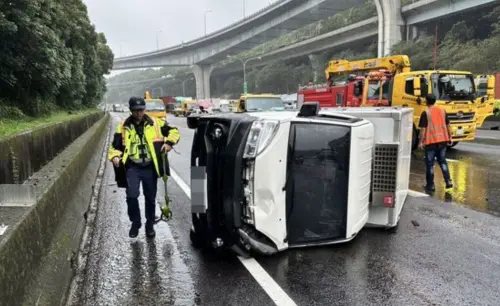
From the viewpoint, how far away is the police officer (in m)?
5.17

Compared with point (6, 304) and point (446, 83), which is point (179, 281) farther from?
point (446, 83)

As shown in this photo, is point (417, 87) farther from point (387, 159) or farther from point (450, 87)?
point (387, 159)

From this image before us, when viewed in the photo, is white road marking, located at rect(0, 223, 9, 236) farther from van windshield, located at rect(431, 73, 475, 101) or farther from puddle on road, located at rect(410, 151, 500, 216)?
van windshield, located at rect(431, 73, 475, 101)

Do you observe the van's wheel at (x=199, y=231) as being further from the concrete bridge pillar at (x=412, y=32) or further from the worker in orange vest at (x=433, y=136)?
the concrete bridge pillar at (x=412, y=32)

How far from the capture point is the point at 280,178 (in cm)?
421

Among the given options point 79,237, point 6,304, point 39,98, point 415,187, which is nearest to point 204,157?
point 79,237

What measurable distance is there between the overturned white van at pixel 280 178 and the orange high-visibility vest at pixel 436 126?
336cm

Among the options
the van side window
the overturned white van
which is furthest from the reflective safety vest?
the van side window

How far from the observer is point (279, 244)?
4.36 meters

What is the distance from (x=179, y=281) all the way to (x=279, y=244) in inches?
40.1

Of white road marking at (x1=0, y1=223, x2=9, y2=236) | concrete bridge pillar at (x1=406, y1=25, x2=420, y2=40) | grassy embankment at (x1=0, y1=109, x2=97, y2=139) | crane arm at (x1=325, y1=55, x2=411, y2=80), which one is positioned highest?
concrete bridge pillar at (x1=406, y1=25, x2=420, y2=40)

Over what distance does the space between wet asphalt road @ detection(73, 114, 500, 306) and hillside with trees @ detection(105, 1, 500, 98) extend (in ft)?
116

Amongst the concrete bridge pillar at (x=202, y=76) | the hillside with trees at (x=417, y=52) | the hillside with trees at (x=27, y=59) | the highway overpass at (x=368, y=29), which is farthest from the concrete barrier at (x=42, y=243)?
the concrete bridge pillar at (x=202, y=76)

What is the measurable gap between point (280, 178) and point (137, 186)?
6.27ft
